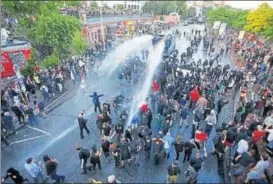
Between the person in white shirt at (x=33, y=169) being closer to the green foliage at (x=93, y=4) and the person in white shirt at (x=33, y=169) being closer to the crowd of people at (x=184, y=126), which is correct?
the crowd of people at (x=184, y=126)

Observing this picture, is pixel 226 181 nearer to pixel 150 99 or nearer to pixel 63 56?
pixel 150 99

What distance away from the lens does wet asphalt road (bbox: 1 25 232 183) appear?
11.8 meters

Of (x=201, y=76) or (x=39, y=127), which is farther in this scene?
(x=201, y=76)

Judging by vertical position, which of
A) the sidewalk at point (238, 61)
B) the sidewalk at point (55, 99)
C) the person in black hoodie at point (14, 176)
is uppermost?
the person in black hoodie at point (14, 176)

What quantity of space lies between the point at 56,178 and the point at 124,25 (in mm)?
43828

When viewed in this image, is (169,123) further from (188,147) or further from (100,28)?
(100,28)

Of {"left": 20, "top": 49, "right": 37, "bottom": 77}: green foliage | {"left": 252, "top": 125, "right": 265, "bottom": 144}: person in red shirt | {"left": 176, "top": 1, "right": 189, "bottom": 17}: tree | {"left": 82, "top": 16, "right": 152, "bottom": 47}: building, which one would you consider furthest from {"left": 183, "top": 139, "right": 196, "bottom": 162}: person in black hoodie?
{"left": 176, "top": 1, "right": 189, "bottom": 17}: tree

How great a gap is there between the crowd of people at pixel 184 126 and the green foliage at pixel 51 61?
2350 mm

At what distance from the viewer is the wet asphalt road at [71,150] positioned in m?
11.8

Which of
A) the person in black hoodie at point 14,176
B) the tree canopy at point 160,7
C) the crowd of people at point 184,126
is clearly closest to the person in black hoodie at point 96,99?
the crowd of people at point 184,126

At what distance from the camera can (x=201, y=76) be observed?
67.6ft

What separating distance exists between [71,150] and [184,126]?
6.13 meters

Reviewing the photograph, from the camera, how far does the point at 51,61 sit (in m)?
25.7

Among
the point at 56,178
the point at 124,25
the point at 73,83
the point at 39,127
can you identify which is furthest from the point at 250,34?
the point at 56,178
